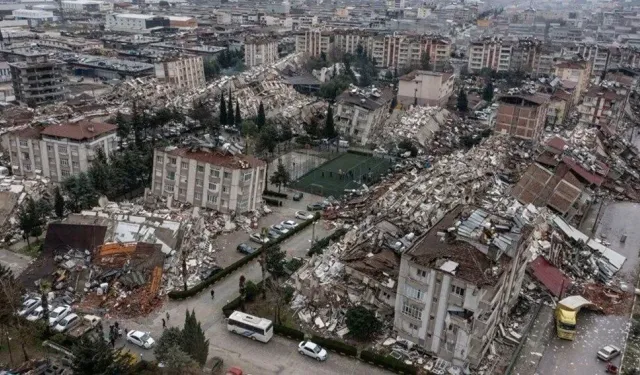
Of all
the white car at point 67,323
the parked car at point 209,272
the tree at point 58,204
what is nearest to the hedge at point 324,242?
the parked car at point 209,272

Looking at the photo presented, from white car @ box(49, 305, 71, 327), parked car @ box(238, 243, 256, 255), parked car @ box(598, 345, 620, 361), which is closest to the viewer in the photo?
parked car @ box(598, 345, 620, 361)

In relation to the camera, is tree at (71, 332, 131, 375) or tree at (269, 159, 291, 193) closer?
tree at (71, 332, 131, 375)

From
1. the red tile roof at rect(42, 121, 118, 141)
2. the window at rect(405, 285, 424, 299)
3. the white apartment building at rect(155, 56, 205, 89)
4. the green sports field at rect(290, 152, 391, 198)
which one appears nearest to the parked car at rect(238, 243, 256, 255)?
the green sports field at rect(290, 152, 391, 198)

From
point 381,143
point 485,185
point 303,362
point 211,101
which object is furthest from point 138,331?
point 211,101

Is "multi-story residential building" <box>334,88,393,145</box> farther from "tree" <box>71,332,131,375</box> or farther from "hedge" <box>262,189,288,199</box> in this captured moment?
"tree" <box>71,332,131,375</box>

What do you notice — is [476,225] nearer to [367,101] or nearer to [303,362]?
[303,362]

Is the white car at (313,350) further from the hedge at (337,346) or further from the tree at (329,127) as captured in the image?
the tree at (329,127)

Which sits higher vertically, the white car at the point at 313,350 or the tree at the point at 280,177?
the tree at the point at 280,177
